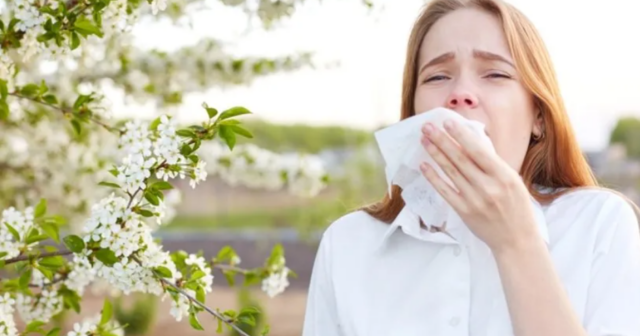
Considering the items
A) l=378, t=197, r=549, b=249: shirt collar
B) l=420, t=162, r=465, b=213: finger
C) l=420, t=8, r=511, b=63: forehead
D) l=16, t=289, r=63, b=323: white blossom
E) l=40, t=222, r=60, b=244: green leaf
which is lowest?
l=16, t=289, r=63, b=323: white blossom

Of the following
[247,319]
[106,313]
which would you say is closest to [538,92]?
[247,319]

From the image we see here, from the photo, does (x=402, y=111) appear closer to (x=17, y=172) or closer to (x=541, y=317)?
(x=541, y=317)

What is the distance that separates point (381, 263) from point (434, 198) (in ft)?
0.52

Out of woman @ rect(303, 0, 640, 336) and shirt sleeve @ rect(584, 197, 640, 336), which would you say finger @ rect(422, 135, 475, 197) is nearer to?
woman @ rect(303, 0, 640, 336)

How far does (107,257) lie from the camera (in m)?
1.39

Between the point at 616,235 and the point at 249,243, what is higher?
the point at 616,235

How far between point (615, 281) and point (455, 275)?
0.25 m

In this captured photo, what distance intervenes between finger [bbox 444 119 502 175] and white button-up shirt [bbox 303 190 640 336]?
231 millimetres

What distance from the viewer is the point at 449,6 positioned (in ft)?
4.69

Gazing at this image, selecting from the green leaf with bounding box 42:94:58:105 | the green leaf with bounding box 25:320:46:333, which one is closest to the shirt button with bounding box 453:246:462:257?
the green leaf with bounding box 25:320:46:333

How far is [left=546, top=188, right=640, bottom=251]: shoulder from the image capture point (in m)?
1.32

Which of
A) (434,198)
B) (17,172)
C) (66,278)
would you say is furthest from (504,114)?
(17,172)

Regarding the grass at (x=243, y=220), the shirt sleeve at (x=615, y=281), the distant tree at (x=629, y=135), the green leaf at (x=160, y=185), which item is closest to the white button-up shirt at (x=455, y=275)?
the shirt sleeve at (x=615, y=281)

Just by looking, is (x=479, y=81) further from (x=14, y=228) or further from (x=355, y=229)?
(x=14, y=228)
